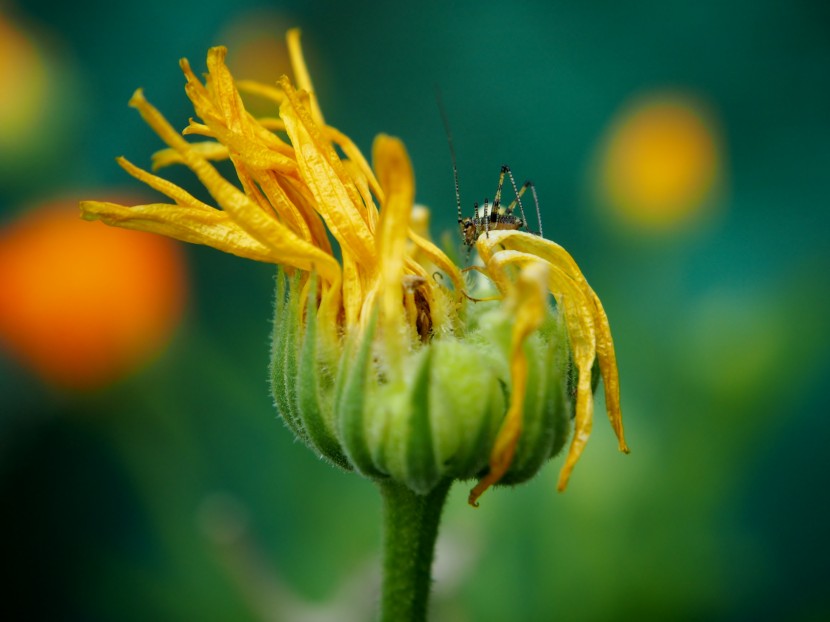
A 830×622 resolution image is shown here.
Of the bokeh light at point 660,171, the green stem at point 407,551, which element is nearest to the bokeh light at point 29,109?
the bokeh light at point 660,171

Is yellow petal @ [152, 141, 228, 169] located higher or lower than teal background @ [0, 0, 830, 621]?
higher

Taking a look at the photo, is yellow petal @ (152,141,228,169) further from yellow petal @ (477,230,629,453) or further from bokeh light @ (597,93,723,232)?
bokeh light @ (597,93,723,232)

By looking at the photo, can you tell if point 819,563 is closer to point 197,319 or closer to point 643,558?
point 643,558

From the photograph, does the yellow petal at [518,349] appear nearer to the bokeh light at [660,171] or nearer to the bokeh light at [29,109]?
the bokeh light at [660,171]

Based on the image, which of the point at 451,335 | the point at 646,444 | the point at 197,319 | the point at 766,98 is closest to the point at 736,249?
the point at 766,98

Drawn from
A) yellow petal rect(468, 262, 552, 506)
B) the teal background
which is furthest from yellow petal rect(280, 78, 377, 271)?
the teal background

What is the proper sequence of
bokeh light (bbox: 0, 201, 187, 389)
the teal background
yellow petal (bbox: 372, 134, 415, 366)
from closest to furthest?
yellow petal (bbox: 372, 134, 415, 366) → the teal background → bokeh light (bbox: 0, 201, 187, 389)

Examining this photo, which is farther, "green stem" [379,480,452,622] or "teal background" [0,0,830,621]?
"teal background" [0,0,830,621]
